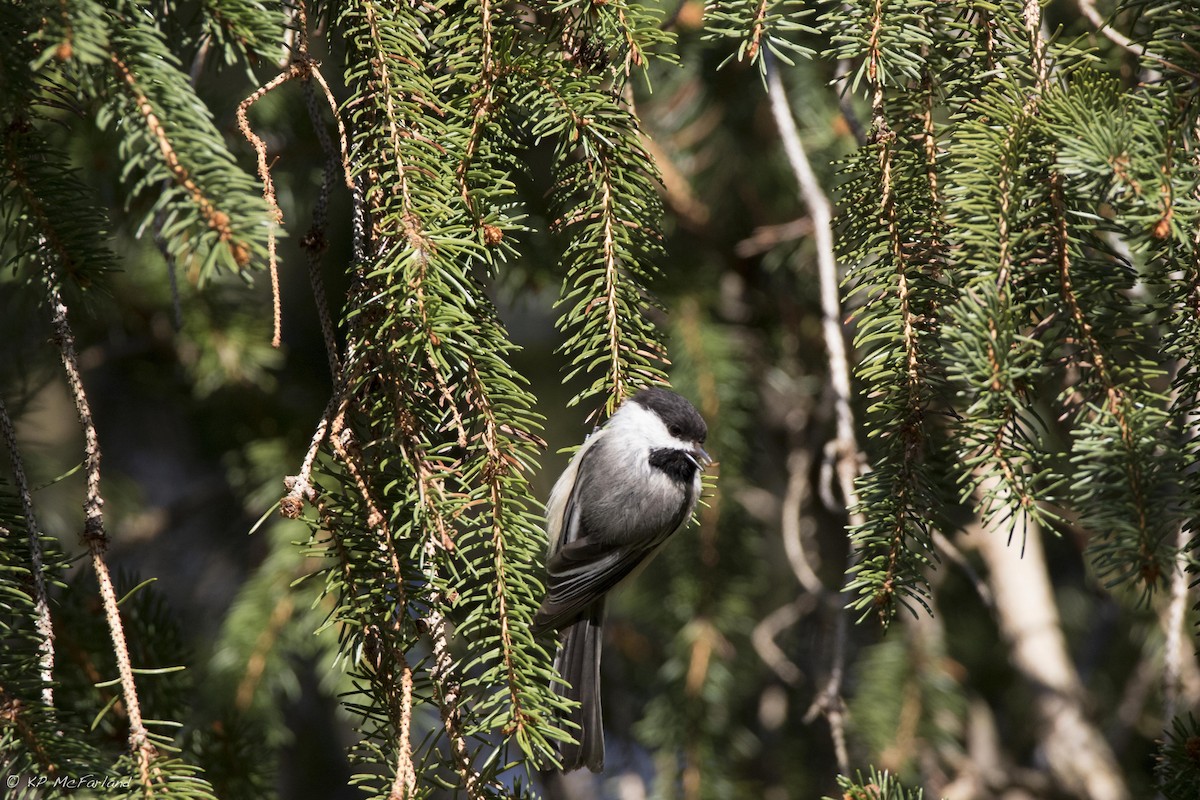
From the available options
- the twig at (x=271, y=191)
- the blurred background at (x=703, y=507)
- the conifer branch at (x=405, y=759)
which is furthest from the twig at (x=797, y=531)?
the twig at (x=271, y=191)

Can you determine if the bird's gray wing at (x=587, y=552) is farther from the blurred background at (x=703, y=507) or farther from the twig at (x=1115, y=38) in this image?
the twig at (x=1115, y=38)

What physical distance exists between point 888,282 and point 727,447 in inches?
35.7

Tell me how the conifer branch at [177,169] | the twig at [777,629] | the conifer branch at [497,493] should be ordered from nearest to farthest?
1. the conifer branch at [177,169]
2. the conifer branch at [497,493]
3. the twig at [777,629]

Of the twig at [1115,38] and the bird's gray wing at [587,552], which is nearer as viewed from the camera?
the twig at [1115,38]

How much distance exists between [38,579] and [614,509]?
0.86m

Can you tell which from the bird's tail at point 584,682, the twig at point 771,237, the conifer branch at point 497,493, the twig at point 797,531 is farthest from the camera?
the twig at point 771,237

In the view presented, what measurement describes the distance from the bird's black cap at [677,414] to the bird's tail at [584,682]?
31cm

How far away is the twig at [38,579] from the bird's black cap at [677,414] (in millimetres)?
811

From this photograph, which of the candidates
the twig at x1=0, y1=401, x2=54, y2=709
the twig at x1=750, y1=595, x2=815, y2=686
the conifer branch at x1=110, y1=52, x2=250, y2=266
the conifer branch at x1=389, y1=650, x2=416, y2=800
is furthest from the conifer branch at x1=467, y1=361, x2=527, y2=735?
the twig at x1=750, y1=595, x2=815, y2=686

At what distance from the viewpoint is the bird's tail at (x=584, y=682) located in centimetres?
133

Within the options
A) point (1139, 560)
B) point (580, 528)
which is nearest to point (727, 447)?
point (580, 528)

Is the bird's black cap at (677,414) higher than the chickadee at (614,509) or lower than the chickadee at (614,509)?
higher

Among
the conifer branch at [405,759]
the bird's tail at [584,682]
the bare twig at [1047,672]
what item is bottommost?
the bare twig at [1047,672]

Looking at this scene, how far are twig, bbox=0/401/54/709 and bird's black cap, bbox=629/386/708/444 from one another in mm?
811
